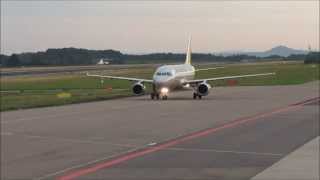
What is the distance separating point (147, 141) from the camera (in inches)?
674

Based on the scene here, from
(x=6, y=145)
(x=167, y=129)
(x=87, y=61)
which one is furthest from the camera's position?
(x=87, y=61)

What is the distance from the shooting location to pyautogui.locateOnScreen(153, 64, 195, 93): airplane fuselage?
3988 centimetres

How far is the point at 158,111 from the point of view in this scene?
2889 cm

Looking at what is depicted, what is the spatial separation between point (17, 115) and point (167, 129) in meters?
8.87

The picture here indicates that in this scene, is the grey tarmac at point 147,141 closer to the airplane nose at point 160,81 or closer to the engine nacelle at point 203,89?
the engine nacelle at point 203,89

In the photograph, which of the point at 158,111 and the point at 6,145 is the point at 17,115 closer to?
the point at 158,111

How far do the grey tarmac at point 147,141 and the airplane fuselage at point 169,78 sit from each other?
429 inches

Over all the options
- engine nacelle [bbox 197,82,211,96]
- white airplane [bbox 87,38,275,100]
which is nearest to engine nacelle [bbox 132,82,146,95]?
white airplane [bbox 87,38,275,100]

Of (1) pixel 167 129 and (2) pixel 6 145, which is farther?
(1) pixel 167 129

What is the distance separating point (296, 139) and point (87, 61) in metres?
157

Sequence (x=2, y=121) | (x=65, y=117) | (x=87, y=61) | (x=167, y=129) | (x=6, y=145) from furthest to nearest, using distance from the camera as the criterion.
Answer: (x=87, y=61), (x=65, y=117), (x=2, y=121), (x=167, y=129), (x=6, y=145)

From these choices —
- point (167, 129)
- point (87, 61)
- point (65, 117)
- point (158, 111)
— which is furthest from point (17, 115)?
point (87, 61)

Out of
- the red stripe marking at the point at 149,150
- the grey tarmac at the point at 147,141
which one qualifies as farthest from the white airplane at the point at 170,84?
the red stripe marking at the point at 149,150

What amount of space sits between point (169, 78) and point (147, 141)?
2320 cm
